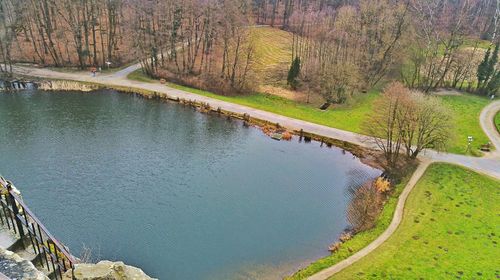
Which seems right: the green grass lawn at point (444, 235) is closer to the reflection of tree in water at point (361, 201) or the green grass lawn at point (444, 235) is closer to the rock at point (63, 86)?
the reflection of tree in water at point (361, 201)

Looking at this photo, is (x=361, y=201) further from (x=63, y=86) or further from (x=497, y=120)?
(x=63, y=86)

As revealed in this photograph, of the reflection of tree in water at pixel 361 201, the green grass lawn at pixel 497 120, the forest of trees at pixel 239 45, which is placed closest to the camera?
the reflection of tree in water at pixel 361 201

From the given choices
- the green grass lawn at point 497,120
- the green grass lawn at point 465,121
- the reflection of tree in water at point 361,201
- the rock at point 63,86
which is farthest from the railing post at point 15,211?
the green grass lawn at point 497,120

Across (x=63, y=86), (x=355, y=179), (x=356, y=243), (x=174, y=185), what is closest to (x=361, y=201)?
(x=355, y=179)

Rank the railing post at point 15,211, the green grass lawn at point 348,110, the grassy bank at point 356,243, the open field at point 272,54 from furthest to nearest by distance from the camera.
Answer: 1. the open field at point 272,54
2. the green grass lawn at point 348,110
3. the grassy bank at point 356,243
4. the railing post at point 15,211

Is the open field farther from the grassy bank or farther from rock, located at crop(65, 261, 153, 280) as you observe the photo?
rock, located at crop(65, 261, 153, 280)
